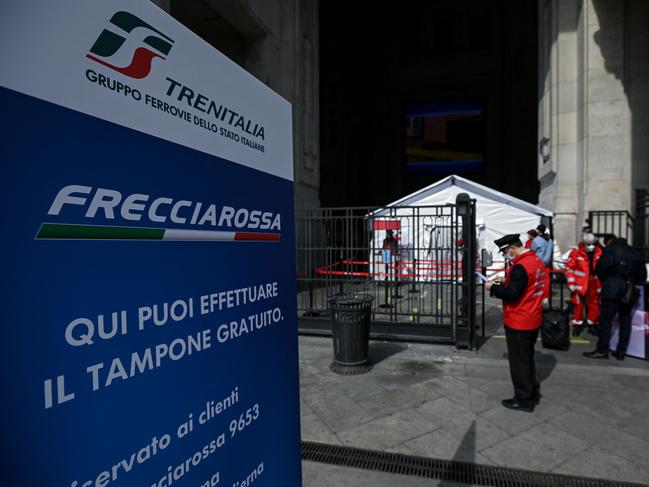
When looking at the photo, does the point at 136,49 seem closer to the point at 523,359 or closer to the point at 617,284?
the point at 523,359

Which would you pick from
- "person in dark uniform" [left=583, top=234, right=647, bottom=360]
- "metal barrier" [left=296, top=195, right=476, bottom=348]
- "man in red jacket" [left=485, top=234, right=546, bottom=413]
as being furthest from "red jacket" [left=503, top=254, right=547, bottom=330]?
"person in dark uniform" [left=583, top=234, right=647, bottom=360]

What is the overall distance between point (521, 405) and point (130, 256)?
4748 mm

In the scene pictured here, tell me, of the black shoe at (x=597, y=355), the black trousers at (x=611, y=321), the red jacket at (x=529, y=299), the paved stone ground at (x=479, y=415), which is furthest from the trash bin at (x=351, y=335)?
the black trousers at (x=611, y=321)

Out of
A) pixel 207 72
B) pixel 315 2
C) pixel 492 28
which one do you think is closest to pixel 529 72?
pixel 492 28

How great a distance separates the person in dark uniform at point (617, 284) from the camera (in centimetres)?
605

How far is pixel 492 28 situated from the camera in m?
27.2

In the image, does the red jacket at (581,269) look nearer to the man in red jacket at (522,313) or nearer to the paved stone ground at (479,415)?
the paved stone ground at (479,415)

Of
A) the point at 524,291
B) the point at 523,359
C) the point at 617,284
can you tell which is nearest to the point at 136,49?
the point at 524,291

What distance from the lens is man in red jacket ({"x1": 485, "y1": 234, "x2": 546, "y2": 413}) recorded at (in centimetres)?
A: 441

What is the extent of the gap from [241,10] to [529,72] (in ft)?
69.5

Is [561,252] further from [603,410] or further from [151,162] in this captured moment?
[151,162]

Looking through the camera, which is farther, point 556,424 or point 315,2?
point 315,2

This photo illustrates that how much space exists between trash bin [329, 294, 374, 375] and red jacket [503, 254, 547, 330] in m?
1.98

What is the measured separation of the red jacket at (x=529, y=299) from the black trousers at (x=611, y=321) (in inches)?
97.7
